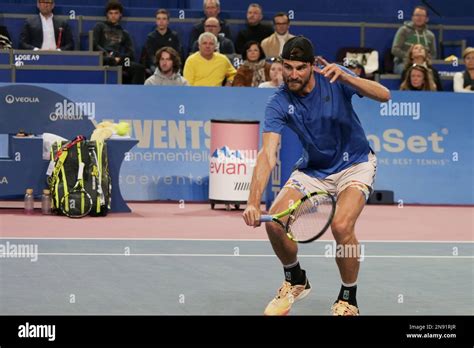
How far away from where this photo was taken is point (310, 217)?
24.3 ft

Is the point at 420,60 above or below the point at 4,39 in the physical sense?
below

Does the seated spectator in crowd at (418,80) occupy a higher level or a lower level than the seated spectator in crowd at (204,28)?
lower

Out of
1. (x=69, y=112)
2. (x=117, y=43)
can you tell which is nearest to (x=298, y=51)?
(x=69, y=112)

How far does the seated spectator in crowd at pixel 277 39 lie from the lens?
16656mm

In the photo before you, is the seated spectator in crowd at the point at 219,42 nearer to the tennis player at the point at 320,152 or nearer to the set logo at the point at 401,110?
the set logo at the point at 401,110

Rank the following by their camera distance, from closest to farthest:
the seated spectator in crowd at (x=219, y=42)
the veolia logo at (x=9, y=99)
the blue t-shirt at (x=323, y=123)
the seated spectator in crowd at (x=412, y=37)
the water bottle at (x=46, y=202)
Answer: the blue t-shirt at (x=323, y=123) → the water bottle at (x=46, y=202) → the veolia logo at (x=9, y=99) → the seated spectator in crowd at (x=219, y=42) → the seated spectator in crowd at (x=412, y=37)

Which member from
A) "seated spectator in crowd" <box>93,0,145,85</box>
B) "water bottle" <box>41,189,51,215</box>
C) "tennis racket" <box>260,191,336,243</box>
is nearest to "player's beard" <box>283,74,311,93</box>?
"tennis racket" <box>260,191,336,243</box>

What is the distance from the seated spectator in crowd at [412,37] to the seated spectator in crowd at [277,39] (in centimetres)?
184

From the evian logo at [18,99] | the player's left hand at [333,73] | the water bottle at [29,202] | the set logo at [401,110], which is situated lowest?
the water bottle at [29,202]

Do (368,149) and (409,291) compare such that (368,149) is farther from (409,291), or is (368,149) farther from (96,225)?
(96,225)

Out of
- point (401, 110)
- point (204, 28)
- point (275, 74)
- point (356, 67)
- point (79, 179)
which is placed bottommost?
point (79, 179)

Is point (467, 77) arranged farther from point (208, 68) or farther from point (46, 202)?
point (46, 202)

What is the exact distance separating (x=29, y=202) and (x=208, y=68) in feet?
11.7

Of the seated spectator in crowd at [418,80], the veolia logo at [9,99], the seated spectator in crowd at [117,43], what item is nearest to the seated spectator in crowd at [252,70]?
the seated spectator in crowd at [117,43]
